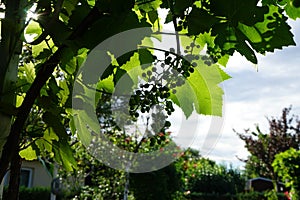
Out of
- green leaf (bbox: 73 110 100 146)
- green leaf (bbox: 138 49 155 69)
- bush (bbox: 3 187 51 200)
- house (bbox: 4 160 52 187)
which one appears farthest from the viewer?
house (bbox: 4 160 52 187)

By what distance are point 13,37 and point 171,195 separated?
10.3 meters

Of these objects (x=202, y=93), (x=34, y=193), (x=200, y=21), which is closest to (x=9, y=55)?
(x=200, y=21)

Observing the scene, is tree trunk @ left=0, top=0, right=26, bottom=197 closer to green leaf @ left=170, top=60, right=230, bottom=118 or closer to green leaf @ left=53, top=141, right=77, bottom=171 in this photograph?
green leaf @ left=53, top=141, right=77, bottom=171

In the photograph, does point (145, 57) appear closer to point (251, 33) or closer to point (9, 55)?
point (251, 33)

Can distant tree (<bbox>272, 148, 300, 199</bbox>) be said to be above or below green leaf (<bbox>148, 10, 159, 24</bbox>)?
above

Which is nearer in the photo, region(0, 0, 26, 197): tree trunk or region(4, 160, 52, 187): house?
region(0, 0, 26, 197): tree trunk

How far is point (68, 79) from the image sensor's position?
0.92m

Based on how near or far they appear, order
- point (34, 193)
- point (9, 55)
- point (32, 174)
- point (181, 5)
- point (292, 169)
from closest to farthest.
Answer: point (9, 55) → point (181, 5) → point (292, 169) → point (34, 193) → point (32, 174)

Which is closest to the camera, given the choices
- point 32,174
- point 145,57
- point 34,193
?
point 145,57

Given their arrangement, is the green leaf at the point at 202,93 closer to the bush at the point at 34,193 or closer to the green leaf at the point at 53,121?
the green leaf at the point at 53,121

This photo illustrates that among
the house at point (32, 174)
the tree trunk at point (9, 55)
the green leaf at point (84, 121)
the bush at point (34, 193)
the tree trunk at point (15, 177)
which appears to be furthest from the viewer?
the house at point (32, 174)

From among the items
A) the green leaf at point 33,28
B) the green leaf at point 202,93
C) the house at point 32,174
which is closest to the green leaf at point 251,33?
the green leaf at point 202,93

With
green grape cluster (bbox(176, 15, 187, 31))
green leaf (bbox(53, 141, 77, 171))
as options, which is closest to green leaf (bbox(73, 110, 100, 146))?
green leaf (bbox(53, 141, 77, 171))

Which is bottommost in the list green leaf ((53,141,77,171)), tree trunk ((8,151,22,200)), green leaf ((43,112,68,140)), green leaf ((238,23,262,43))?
tree trunk ((8,151,22,200))
